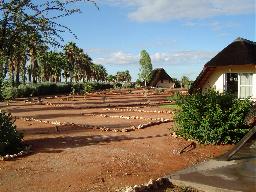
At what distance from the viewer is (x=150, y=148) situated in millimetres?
12117

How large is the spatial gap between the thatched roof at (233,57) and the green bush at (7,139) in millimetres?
13100

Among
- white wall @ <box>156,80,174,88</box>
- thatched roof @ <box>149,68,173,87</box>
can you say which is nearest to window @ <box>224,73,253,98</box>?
thatched roof @ <box>149,68,173,87</box>

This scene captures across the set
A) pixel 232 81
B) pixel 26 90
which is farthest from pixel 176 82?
pixel 232 81

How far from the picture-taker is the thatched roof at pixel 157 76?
8000 cm

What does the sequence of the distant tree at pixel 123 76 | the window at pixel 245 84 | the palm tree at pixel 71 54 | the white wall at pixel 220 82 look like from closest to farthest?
the window at pixel 245 84 < the white wall at pixel 220 82 < the palm tree at pixel 71 54 < the distant tree at pixel 123 76

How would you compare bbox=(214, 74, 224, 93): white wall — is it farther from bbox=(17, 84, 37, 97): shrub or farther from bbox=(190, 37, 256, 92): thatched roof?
bbox=(17, 84, 37, 97): shrub

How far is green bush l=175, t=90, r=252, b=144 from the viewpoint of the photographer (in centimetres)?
1252

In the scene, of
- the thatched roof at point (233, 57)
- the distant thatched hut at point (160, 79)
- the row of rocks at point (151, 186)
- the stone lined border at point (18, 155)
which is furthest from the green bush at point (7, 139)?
the distant thatched hut at point (160, 79)

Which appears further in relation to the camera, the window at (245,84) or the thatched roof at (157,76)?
the thatched roof at (157,76)

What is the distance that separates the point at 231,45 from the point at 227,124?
37.1 ft

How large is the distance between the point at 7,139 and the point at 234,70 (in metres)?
14.2

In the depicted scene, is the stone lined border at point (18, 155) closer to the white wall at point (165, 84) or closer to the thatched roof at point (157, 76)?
the thatched roof at point (157, 76)

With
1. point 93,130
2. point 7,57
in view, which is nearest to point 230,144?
point 93,130

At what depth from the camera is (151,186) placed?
7754mm
